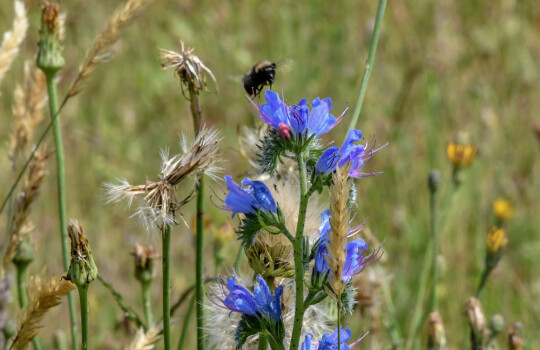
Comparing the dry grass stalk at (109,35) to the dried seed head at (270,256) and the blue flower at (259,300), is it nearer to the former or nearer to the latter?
the dried seed head at (270,256)

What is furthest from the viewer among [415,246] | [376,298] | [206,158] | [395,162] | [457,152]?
[395,162]

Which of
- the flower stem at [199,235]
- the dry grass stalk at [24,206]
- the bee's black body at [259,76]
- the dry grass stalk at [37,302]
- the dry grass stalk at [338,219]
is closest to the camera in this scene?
the dry grass stalk at [338,219]

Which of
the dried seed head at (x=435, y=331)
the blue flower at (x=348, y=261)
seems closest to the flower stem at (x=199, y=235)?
the blue flower at (x=348, y=261)

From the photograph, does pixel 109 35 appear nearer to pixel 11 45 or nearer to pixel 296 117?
pixel 11 45

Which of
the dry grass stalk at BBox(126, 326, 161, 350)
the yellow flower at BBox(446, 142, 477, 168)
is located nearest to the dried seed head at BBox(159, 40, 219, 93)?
the dry grass stalk at BBox(126, 326, 161, 350)

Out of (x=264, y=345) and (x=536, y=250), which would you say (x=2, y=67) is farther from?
(x=536, y=250)

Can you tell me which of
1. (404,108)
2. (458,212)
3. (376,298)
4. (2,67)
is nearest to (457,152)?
(376,298)
